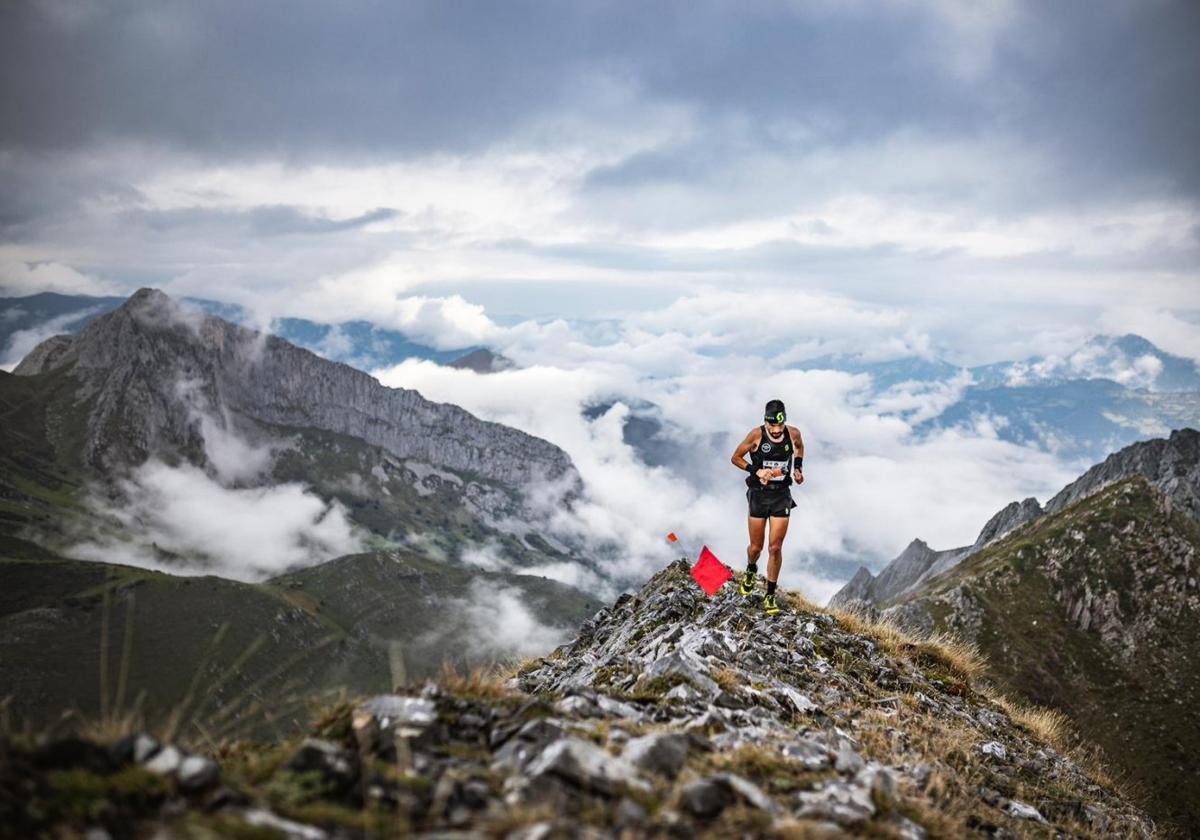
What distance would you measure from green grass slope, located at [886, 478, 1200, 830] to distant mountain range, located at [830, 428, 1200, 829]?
0.24 m

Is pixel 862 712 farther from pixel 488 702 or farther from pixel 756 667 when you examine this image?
pixel 488 702

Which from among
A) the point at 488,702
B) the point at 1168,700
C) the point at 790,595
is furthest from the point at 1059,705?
the point at 488,702

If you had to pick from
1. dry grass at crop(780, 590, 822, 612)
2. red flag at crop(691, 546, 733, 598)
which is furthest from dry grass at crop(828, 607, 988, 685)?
red flag at crop(691, 546, 733, 598)

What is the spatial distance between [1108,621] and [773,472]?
16839 centimetres

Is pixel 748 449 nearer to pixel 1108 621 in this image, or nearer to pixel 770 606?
pixel 770 606

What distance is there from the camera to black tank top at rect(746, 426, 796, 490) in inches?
744

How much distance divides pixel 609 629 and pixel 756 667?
34.1 ft

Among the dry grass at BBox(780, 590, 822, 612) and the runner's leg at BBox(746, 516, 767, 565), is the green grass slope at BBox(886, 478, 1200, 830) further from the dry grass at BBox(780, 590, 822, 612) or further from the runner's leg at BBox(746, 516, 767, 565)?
the runner's leg at BBox(746, 516, 767, 565)

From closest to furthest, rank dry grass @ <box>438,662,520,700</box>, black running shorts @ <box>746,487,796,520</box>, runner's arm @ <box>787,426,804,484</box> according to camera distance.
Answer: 1. dry grass @ <box>438,662,520,700</box>
2. runner's arm @ <box>787,426,804,484</box>
3. black running shorts @ <box>746,487,796,520</box>

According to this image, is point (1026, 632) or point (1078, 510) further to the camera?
point (1078, 510)

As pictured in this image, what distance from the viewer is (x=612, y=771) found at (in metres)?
6.79

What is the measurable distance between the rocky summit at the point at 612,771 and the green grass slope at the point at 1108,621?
108m

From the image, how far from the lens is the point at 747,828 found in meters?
6.18

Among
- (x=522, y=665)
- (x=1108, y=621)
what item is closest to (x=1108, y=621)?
(x=1108, y=621)
